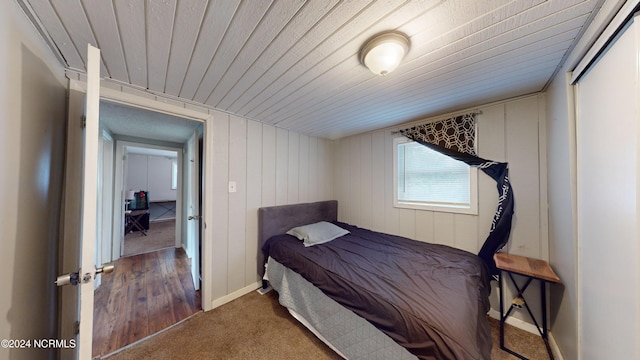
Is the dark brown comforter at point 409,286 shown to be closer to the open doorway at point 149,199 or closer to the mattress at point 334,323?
the mattress at point 334,323

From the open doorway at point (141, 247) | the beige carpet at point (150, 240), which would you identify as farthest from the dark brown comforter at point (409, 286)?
the beige carpet at point (150, 240)

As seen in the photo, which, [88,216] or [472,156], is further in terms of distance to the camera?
[472,156]

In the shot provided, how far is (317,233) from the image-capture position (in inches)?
95.5

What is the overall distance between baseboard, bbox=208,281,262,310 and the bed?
1.10ft

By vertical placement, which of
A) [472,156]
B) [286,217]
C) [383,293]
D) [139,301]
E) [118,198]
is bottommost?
[139,301]

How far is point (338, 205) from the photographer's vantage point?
3.46 m

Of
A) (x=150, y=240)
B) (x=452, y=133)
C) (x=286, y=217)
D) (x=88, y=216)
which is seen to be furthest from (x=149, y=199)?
(x=452, y=133)

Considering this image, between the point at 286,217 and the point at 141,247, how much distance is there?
12.0 feet

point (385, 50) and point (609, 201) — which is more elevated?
point (385, 50)

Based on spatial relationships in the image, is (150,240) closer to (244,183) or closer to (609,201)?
(244,183)

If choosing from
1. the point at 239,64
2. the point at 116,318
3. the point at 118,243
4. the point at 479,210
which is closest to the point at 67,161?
the point at 239,64

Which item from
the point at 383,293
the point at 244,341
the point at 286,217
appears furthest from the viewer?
the point at 286,217

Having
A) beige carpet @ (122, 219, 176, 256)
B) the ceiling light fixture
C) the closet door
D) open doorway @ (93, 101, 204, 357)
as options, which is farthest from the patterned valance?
beige carpet @ (122, 219, 176, 256)

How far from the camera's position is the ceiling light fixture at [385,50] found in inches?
42.1
